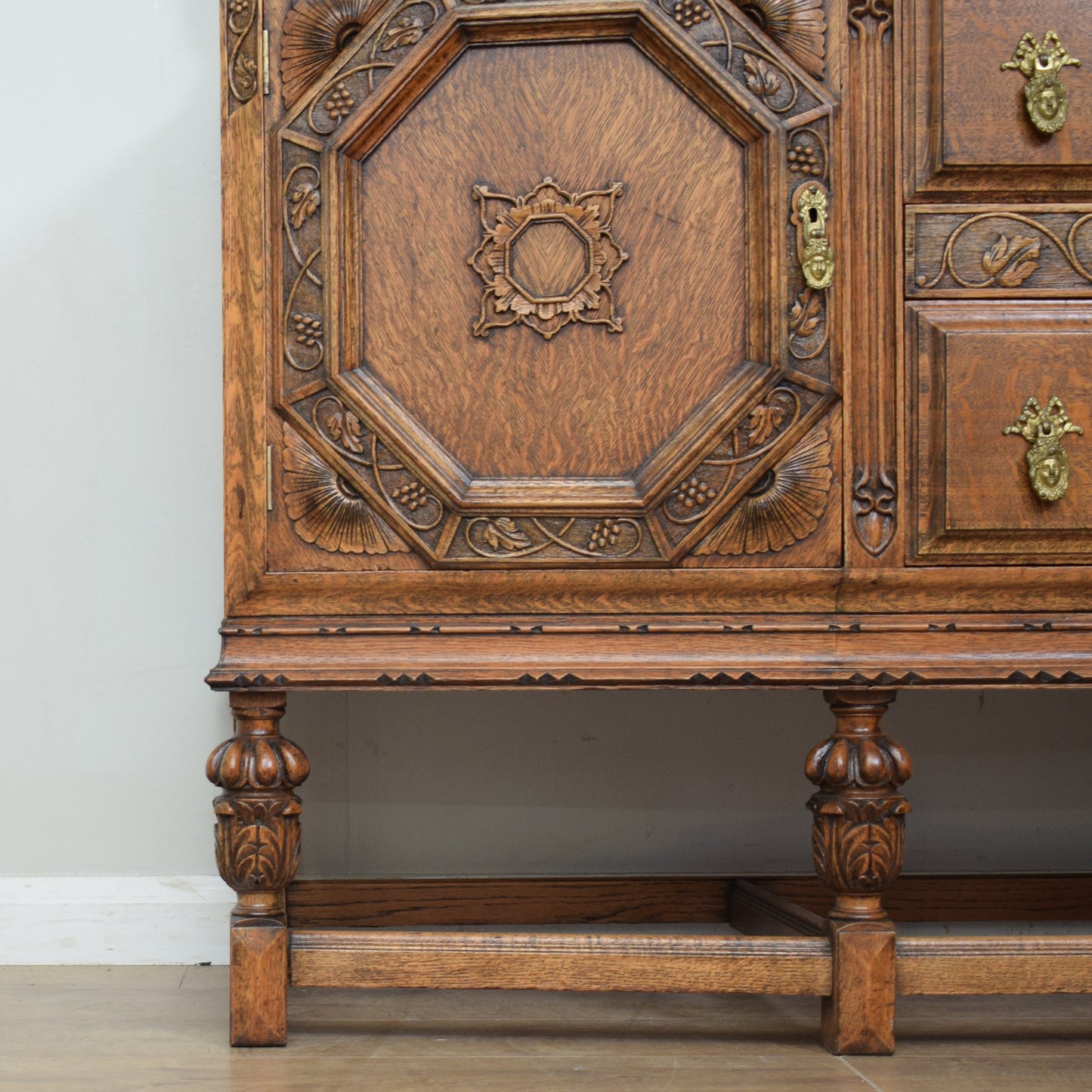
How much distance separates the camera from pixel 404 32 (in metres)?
1.02

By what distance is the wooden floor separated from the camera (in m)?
0.99

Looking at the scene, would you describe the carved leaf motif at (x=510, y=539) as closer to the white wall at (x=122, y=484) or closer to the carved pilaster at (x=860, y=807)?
the carved pilaster at (x=860, y=807)

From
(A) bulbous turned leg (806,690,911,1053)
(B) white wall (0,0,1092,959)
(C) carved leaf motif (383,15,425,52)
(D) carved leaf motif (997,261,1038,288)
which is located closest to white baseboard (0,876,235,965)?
(B) white wall (0,0,1092,959)

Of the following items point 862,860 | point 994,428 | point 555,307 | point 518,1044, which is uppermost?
point 555,307

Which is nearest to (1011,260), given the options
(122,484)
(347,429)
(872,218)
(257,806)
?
→ (872,218)

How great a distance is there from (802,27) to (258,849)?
0.89 meters

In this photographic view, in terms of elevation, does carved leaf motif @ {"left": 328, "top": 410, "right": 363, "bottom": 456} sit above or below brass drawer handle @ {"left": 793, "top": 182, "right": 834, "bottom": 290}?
below

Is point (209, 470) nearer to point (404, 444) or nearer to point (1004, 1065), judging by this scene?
point (404, 444)

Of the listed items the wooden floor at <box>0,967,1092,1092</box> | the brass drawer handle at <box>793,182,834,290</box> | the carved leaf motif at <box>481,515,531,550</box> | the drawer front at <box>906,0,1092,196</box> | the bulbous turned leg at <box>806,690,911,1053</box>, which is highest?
the drawer front at <box>906,0,1092,196</box>

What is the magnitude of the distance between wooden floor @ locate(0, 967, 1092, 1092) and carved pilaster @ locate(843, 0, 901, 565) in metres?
0.47

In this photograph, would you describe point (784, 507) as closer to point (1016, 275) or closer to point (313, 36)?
point (1016, 275)

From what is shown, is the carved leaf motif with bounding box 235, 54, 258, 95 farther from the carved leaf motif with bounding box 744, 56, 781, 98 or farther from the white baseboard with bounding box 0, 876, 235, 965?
the white baseboard with bounding box 0, 876, 235, 965

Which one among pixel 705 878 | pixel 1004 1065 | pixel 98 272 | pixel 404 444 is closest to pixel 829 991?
pixel 1004 1065

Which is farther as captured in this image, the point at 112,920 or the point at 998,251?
the point at 112,920
